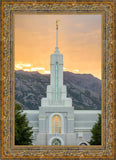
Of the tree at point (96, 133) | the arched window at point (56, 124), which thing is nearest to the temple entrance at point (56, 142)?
the arched window at point (56, 124)

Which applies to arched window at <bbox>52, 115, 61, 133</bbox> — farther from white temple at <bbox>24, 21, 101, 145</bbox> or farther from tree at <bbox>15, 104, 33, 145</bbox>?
tree at <bbox>15, 104, 33, 145</bbox>

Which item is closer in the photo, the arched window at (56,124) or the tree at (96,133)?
the tree at (96,133)

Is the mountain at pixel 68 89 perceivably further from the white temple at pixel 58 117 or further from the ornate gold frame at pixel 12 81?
the ornate gold frame at pixel 12 81

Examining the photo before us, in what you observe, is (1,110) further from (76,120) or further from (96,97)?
(96,97)

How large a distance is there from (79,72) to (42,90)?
1.42 m

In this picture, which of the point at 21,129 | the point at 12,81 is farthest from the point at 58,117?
the point at 12,81

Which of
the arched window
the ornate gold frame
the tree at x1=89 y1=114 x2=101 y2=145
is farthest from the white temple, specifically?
the ornate gold frame

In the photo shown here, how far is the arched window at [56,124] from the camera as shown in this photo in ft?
25.9

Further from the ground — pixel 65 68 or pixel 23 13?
pixel 23 13

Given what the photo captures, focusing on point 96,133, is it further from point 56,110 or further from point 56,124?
point 56,110

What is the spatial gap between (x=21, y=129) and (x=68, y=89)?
2.07m

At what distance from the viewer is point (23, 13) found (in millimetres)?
7605

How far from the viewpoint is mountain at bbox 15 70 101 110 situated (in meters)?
7.76

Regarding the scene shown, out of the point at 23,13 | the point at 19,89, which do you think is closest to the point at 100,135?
the point at 19,89
